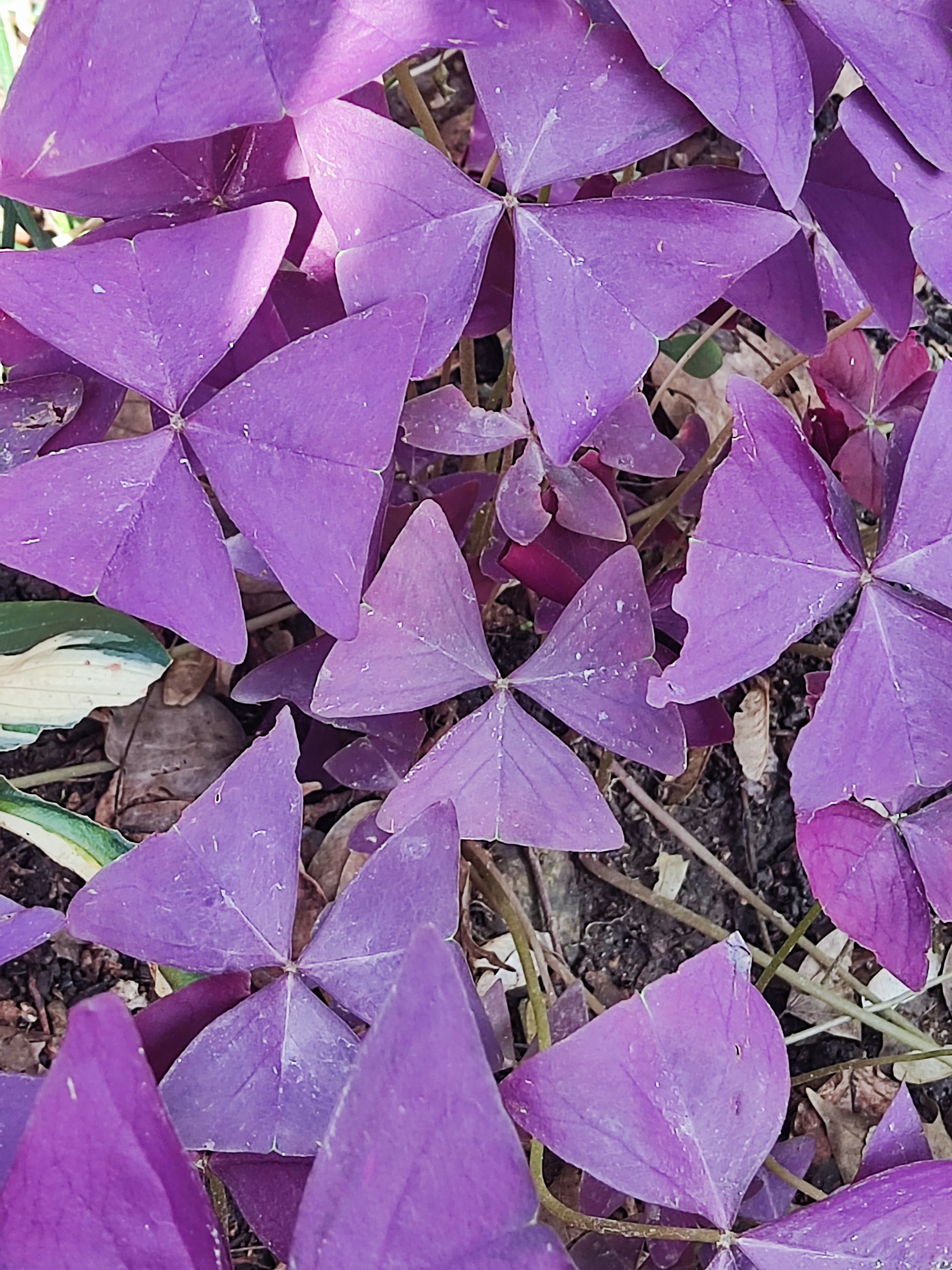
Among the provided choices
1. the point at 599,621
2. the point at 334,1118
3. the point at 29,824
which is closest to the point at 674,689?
the point at 599,621

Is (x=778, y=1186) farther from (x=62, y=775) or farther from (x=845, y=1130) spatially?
(x=62, y=775)

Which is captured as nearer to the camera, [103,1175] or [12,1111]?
[103,1175]

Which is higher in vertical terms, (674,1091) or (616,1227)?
(674,1091)

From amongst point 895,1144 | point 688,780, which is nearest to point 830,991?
point 688,780

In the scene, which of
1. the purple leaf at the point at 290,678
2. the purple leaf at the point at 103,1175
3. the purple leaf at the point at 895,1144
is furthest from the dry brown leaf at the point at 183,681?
the purple leaf at the point at 895,1144

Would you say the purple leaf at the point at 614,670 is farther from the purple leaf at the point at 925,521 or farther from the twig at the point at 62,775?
the twig at the point at 62,775

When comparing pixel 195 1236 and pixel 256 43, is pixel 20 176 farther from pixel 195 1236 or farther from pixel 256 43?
pixel 195 1236
